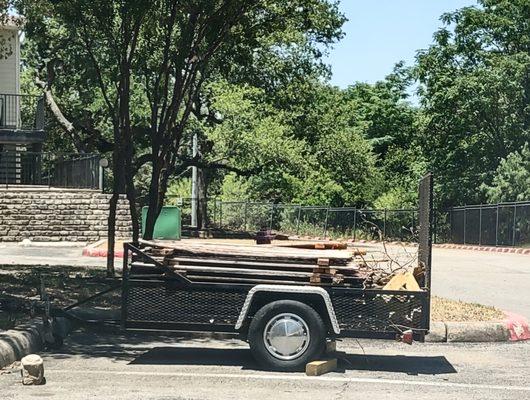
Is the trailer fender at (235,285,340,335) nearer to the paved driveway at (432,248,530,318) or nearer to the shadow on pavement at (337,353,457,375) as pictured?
the shadow on pavement at (337,353,457,375)

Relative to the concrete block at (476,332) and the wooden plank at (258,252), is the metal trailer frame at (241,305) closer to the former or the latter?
the wooden plank at (258,252)

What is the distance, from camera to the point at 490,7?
44062 millimetres

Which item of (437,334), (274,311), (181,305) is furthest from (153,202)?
(274,311)

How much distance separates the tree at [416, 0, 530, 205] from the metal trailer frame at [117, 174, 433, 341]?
1329 inches

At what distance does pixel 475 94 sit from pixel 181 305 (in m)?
35.1

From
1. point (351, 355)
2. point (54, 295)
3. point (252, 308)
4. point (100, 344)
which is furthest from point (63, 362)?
point (54, 295)

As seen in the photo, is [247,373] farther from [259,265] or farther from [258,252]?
[258,252]

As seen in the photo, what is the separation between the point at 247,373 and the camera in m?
8.38

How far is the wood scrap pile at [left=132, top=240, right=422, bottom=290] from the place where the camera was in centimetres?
852

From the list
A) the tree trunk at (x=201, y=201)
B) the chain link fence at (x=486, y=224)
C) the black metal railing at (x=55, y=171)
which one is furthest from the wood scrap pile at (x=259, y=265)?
the tree trunk at (x=201, y=201)

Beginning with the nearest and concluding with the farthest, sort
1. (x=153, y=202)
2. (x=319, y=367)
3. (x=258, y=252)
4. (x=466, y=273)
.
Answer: (x=319, y=367), (x=258, y=252), (x=153, y=202), (x=466, y=273)

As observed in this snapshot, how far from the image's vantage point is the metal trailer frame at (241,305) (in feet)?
27.7

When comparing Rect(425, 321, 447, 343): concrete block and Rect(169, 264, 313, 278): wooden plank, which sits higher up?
Rect(169, 264, 313, 278): wooden plank

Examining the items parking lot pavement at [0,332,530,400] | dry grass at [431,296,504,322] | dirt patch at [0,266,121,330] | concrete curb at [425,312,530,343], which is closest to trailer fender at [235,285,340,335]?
parking lot pavement at [0,332,530,400]
